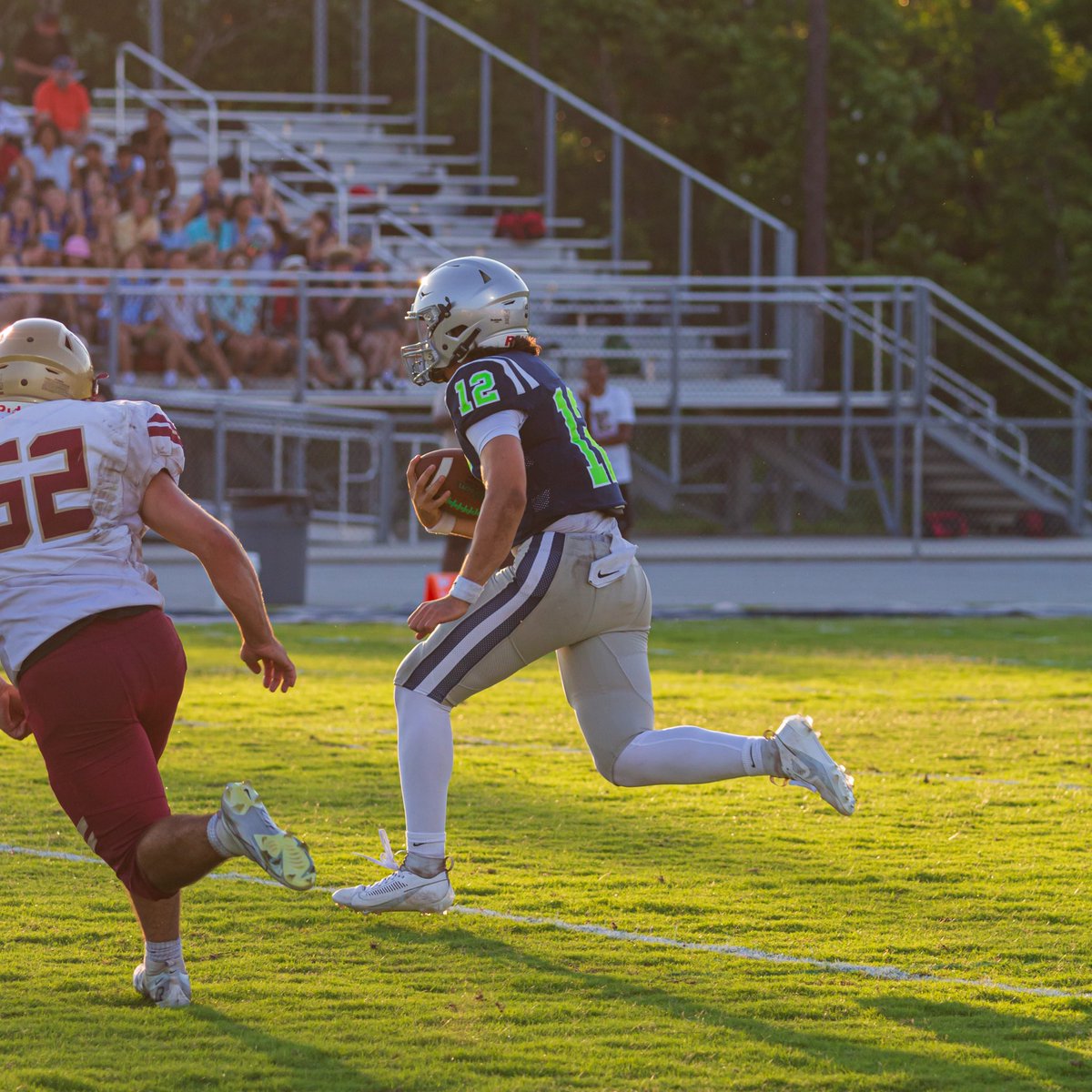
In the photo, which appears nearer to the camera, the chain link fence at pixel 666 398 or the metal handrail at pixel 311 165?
the chain link fence at pixel 666 398

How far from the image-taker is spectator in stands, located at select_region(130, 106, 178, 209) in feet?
73.3

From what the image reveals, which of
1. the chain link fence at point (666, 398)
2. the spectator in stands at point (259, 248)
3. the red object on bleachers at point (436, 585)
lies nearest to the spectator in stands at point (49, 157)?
the spectator in stands at point (259, 248)

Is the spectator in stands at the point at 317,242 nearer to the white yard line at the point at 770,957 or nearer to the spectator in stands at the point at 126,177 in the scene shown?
the spectator in stands at the point at 126,177

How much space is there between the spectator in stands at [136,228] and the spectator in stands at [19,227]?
85cm

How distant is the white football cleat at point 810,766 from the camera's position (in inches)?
211

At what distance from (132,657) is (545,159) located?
73.8 feet

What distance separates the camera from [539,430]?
17.9 ft

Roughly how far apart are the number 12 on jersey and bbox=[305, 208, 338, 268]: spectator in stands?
1628 cm

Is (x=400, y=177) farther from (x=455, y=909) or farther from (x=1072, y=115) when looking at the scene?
(x=455, y=909)

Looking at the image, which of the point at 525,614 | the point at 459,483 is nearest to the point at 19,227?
the point at 459,483

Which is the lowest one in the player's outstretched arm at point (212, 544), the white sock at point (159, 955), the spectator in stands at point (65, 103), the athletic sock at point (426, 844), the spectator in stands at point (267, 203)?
the white sock at point (159, 955)

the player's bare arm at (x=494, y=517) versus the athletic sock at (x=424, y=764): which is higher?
the player's bare arm at (x=494, y=517)

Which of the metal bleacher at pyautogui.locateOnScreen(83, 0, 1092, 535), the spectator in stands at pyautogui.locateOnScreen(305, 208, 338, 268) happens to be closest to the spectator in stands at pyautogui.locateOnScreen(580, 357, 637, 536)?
the metal bleacher at pyautogui.locateOnScreen(83, 0, 1092, 535)

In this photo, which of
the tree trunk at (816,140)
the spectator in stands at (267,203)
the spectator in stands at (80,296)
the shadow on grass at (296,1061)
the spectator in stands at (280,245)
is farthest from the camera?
the tree trunk at (816,140)
